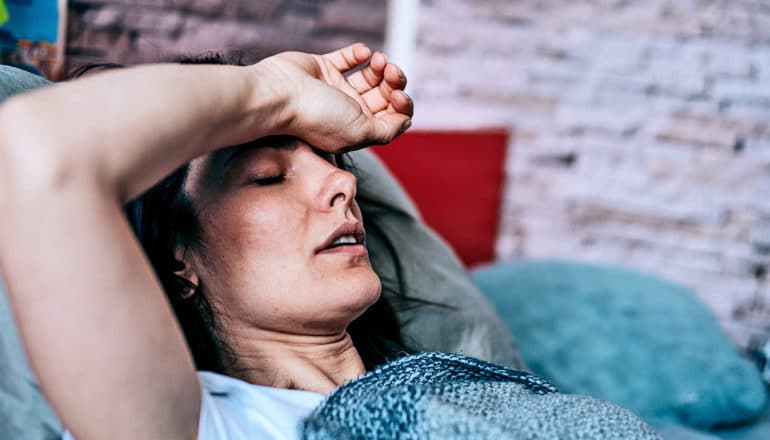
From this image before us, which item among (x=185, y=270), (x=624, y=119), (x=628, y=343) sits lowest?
(x=628, y=343)

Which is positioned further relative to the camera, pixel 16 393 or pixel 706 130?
pixel 706 130

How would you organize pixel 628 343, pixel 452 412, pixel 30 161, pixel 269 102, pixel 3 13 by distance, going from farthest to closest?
pixel 628 343
pixel 3 13
pixel 269 102
pixel 452 412
pixel 30 161

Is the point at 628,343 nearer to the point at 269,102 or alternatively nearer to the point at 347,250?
the point at 347,250

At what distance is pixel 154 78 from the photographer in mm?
730

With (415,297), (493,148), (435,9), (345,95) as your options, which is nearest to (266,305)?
(345,95)

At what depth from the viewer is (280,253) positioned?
94cm

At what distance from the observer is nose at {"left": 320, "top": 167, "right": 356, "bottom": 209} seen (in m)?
0.96

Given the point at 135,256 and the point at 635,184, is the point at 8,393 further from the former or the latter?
the point at 635,184

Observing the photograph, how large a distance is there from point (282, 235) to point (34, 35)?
0.70 meters

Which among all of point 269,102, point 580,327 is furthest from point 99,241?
point 580,327

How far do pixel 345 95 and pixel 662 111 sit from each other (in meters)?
1.62

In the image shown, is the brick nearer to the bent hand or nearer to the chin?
the bent hand

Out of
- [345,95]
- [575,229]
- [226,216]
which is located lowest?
[575,229]

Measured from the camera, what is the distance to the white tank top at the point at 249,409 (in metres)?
0.83
